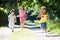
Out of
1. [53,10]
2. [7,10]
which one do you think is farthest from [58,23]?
[7,10]

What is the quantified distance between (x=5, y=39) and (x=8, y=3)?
57.8 ft

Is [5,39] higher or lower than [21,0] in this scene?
lower

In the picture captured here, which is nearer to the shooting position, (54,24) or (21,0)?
(54,24)

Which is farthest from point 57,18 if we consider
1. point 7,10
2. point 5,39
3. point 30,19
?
point 30,19

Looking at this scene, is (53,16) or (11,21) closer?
(11,21)

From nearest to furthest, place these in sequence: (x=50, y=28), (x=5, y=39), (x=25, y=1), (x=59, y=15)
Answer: (x=5, y=39) → (x=50, y=28) → (x=59, y=15) → (x=25, y=1)

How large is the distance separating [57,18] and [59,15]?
0.28 metres

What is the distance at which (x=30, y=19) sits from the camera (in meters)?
56.4

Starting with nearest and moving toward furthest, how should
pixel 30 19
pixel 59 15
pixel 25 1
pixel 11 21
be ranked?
pixel 11 21 < pixel 59 15 < pixel 25 1 < pixel 30 19

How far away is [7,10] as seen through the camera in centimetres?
3575

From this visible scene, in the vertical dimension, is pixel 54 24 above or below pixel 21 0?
below

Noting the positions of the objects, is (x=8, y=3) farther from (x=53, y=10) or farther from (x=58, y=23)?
(x=58, y=23)

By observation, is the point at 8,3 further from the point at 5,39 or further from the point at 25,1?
the point at 5,39

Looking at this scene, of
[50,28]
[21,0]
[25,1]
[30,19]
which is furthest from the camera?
[30,19]
